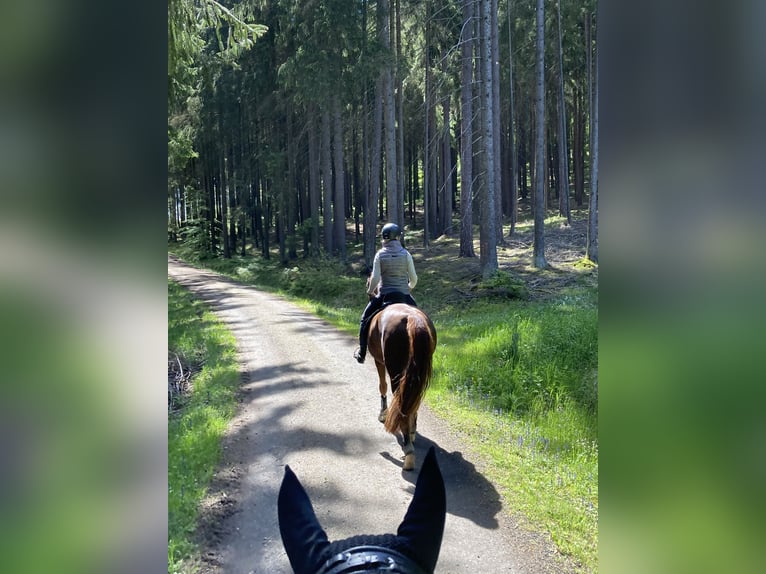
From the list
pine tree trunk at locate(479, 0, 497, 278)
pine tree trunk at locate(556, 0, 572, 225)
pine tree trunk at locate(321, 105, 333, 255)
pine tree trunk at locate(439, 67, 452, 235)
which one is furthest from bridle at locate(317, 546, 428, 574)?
pine tree trunk at locate(439, 67, 452, 235)

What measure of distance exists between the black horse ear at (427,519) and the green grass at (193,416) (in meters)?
1.26

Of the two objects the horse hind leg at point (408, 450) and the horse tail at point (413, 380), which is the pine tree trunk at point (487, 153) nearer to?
the horse tail at point (413, 380)

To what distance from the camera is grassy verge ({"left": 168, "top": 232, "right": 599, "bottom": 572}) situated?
387 cm

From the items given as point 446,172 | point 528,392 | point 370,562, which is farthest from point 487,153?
point 370,562

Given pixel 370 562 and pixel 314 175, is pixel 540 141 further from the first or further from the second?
pixel 370 562

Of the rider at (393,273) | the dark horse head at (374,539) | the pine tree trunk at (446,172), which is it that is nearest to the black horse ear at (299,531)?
the dark horse head at (374,539)

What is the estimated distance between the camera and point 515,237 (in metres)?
20.7

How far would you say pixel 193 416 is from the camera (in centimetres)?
406

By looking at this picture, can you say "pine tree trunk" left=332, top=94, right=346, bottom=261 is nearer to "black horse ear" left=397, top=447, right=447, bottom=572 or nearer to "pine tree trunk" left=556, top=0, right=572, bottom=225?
"pine tree trunk" left=556, top=0, right=572, bottom=225

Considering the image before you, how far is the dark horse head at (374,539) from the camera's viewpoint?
142cm

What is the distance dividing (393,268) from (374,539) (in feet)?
14.2
